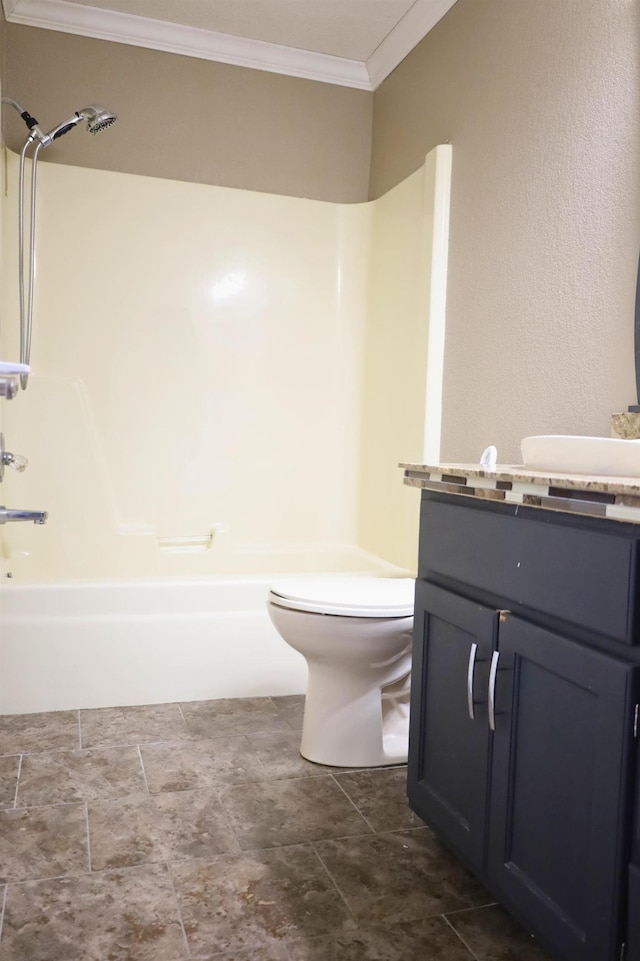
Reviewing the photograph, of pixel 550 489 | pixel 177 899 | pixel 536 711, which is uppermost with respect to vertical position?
pixel 550 489

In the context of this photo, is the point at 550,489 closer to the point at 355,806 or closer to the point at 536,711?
the point at 536,711

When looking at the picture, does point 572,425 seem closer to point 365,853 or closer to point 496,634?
point 496,634

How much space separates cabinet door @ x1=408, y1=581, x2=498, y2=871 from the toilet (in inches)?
11.8

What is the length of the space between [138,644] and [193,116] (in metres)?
2.01

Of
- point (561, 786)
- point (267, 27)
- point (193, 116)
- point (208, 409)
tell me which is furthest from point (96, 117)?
point (561, 786)

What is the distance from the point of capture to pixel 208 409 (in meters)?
3.14

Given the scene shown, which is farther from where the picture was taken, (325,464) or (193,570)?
(325,464)

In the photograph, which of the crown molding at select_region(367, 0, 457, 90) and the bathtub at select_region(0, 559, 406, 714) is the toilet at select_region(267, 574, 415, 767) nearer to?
the bathtub at select_region(0, 559, 406, 714)

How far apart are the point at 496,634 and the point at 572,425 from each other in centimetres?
76

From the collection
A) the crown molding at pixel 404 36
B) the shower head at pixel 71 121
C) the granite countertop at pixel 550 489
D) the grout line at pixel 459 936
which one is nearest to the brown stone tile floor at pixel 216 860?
the grout line at pixel 459 936

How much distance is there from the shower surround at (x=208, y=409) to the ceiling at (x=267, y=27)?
51 centimetres

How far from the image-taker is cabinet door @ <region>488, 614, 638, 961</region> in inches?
41.8

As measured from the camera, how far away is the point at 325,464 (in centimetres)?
330

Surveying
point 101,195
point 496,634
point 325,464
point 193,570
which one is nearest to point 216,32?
point 101,195
